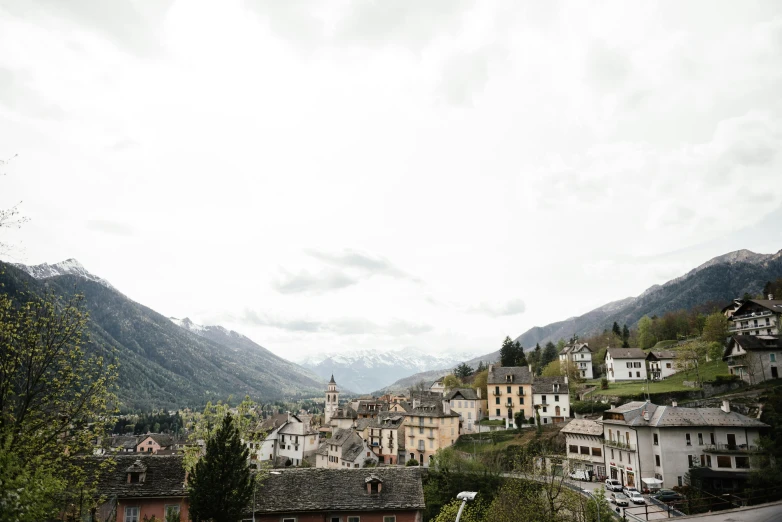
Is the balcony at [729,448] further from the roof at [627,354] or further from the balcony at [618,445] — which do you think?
the roof at [627,354]

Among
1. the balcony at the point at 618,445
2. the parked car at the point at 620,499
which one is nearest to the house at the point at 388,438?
the balcony at the point at 618,445

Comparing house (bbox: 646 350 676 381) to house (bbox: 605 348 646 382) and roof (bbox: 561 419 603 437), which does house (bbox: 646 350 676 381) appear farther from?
roof (bbox: 561 419 603 437)

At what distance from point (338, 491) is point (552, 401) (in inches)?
2356

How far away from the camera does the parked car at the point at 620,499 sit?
5028 centimetres

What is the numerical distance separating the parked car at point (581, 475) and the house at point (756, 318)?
169 feet

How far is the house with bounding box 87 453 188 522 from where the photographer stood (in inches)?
1670

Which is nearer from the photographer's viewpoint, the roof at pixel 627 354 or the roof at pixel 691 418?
the roof at pixel 691 418

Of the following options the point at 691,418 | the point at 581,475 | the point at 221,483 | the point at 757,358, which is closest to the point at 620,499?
the point at 691,418

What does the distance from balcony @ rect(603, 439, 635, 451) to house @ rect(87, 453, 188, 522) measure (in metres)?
52.5

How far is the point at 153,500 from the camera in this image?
43.1 meters

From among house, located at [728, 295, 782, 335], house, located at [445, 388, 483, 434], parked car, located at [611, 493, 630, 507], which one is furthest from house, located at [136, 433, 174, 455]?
house, located at [728, 295, 782, 335]

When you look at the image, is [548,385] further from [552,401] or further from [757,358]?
[757,358]

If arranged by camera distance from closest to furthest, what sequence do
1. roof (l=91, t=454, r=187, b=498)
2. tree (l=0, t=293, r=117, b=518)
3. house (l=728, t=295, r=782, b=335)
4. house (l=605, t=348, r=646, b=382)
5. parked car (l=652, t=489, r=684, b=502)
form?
tree (l=0, t=293, r=117, b=518) < roof (l=91, t=454, r=187, b=498) < parked car (l=652, t=489, r=684, b=502) < house (l=728, t=295, r=782, b=335) < house (l=605, t=348, r=646, b=382)

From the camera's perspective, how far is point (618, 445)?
63.2m
